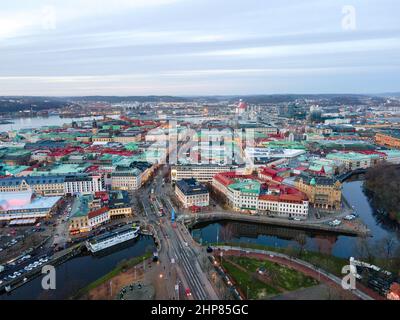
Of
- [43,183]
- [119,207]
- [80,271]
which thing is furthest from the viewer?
[43,183]

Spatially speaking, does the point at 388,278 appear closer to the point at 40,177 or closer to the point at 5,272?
the point at 5,272

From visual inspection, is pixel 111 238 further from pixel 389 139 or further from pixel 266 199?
pixel 389 139

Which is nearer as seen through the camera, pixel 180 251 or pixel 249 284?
pixel 249 284

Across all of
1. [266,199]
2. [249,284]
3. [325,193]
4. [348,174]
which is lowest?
[249,284]

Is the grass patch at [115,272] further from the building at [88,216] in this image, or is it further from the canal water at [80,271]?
the building at [88,216]

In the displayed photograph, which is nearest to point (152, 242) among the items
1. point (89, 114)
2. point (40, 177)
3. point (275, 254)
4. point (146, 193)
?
point (275, 254)

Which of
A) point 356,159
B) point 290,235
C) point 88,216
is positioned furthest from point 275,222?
point 356,159
